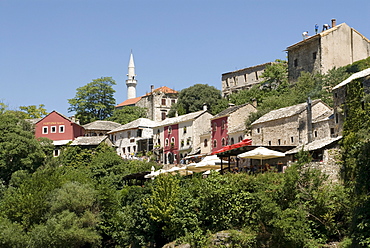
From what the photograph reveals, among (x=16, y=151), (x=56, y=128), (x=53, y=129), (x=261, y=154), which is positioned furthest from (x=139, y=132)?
(x=261, y=154)

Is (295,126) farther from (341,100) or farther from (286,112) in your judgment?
(341,100)

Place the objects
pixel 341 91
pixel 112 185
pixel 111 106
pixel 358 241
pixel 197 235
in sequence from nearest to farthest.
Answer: pixel 358 241 < pixel 197 235 < pixel 341 91 < pixel 112 185 < pixel 111 106

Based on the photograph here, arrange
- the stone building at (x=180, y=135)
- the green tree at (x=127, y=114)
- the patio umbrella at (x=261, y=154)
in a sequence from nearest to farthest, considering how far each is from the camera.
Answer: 1. the patio umbrella at (x=261, y=154)
2. the stone building at (x=180, y=135)
3. the green tree at (x=127, y=114)

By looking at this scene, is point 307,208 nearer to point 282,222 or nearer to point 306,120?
point 282,222

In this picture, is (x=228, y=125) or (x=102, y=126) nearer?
(x=228, y=125)

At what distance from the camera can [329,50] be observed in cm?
7175

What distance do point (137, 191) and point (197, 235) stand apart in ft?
30.5

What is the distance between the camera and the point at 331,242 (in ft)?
108

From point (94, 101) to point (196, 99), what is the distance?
20943 millimetres

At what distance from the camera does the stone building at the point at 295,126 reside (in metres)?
47.8

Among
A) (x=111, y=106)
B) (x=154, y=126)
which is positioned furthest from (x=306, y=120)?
(x=111, y=106)

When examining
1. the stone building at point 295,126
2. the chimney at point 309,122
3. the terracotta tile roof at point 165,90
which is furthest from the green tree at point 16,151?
the terracotta tile roof at point 165,90

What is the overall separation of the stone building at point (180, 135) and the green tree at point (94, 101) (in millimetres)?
23500

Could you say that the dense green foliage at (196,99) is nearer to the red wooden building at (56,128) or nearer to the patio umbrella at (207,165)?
the red wooden building at (56,128)
